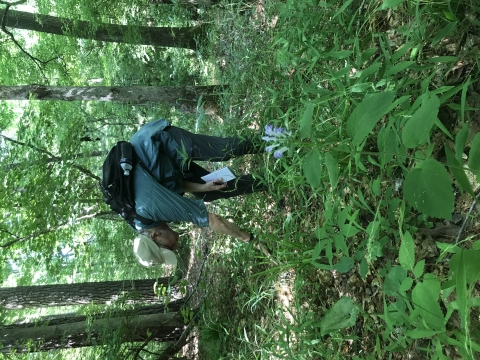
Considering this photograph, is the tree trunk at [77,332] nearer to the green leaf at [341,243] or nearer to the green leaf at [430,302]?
the green leaf at [341,243]

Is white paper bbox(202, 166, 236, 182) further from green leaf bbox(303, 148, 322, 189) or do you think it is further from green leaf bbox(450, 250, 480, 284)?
green leaf bbox(450, 250, 480, 284)

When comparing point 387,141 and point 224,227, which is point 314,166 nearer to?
point 387,141

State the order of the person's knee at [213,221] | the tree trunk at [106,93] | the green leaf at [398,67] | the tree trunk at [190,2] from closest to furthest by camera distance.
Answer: the green leaf at [398,67] → the person's knee at [213,221] → the tree trunk at [106,93] → the tree trunk at [190,2]

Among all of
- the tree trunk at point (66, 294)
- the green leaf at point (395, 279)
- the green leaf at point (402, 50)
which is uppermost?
the green leaf at point (402, 50)

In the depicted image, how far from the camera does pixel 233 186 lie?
11.3 ft

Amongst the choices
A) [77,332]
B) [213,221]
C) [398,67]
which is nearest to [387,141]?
[398,67]

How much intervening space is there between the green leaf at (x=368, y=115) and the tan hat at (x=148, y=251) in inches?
88.3

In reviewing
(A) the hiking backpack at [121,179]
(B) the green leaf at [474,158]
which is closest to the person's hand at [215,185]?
(A) the hiking backpack at [121,179]

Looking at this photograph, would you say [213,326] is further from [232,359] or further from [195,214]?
[195,214]

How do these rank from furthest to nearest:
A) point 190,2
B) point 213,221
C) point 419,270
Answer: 1. point 190,2
2. point 213,221
3. point 419,270

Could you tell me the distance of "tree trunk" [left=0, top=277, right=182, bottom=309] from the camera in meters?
4.96

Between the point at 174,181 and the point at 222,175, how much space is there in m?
0.44

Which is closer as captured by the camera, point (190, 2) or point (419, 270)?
point (419, 270)

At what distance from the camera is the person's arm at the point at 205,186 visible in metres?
3.36
